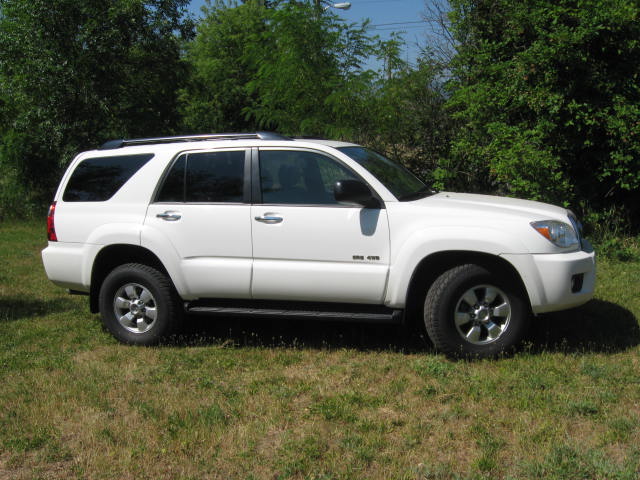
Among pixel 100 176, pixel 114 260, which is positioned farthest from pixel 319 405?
pixel 100 176

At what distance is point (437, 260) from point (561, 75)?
525 cm

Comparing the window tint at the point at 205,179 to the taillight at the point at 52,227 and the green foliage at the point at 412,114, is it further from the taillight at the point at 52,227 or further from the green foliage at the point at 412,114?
the green foliage at the point at 412,114

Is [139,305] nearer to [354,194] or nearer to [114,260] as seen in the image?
[114,260]

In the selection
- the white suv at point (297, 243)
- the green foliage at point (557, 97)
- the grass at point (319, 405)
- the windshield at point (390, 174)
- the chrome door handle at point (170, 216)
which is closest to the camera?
the grass at point (319, 405)

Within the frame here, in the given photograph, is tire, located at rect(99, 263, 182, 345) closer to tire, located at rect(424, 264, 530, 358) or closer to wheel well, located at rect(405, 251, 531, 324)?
wheel well, located at rect(405, 251, 531, 324)

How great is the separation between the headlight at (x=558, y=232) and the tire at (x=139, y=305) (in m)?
3.11

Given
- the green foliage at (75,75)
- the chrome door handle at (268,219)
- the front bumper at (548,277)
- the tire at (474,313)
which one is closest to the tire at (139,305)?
the chrome door handle at (268,219)

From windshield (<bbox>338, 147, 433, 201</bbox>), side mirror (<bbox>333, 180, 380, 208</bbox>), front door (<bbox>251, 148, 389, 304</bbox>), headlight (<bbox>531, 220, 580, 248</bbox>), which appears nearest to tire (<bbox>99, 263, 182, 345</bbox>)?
front door (<bbox>251, 148, 389, 304</bbox>)

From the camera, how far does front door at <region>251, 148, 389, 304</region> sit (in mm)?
5434

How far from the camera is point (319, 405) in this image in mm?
4664

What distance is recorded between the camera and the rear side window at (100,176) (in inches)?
244

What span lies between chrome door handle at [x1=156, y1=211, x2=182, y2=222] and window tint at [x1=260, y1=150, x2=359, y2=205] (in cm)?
76

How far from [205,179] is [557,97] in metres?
5.54

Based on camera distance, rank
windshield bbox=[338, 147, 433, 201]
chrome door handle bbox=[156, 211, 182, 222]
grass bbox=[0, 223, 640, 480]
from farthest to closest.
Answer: chrome door handle bbox=[156, 211, 182, 222], windshield bbox=[338, 147, 433, 201], grass bbox=[0, 223, 640, 480]
